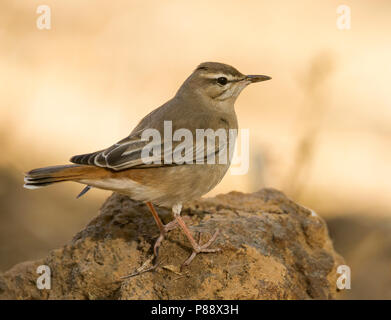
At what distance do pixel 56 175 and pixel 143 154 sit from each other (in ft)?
2.59

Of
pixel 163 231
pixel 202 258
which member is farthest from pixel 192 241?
pixel 163 231

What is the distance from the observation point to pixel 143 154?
5.41 meters

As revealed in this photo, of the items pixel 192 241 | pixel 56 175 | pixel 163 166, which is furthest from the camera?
pixel 163 166

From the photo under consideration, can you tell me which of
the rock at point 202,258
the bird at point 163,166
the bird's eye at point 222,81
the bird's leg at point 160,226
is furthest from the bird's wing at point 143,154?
the bird's eye at point 222,81

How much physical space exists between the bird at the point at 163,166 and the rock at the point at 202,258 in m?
0.18

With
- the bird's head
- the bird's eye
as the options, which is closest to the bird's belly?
the bird's head

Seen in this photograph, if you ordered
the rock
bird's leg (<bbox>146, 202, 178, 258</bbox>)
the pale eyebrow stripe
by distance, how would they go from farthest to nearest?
1. the pale eyebrow stripe
2. bird's leg (<bbox>146, 202, 178, 258</bbox>)
3. the rock

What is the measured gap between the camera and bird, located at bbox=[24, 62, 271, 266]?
528cm

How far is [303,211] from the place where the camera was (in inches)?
258

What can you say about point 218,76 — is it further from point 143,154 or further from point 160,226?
point 160,226

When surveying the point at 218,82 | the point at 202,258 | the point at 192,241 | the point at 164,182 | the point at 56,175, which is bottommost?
the point at 202,258

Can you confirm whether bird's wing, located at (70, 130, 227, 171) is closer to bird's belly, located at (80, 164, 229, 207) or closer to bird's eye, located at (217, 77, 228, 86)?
bird's belly, located at (80, 164, 229, 207)

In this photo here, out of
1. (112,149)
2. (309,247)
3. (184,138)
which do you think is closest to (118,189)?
(112,149)

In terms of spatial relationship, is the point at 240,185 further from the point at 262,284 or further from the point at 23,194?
the point at 262,284
